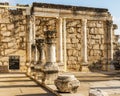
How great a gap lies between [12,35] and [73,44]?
6206 mm

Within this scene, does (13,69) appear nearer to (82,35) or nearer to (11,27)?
(11,27)

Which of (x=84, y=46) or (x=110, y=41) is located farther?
(x=110, y=41)

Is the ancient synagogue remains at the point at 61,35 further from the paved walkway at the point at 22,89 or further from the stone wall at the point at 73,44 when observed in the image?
the paved walkway at the point at 22,89

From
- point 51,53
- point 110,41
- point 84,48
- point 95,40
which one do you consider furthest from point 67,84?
point 95,40

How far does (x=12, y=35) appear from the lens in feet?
85.6

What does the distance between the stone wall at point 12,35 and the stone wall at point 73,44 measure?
456 cm

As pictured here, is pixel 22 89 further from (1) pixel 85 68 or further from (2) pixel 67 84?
(1) pixel 85 68

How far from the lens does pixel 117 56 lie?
30375 mm

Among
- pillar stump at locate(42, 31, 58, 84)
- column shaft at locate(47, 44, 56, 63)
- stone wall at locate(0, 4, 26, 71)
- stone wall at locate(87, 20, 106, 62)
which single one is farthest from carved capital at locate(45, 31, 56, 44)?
stone wall at locate(87, 20, 106, 62)

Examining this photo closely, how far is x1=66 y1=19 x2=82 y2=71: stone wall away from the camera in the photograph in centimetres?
2817

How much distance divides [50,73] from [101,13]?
16.0m

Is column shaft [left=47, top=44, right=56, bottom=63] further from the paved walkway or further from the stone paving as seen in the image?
the stone paving

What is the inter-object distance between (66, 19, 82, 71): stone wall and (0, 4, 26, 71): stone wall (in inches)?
179

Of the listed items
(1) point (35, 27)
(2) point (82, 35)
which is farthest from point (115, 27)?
(1) point (35, 27)
